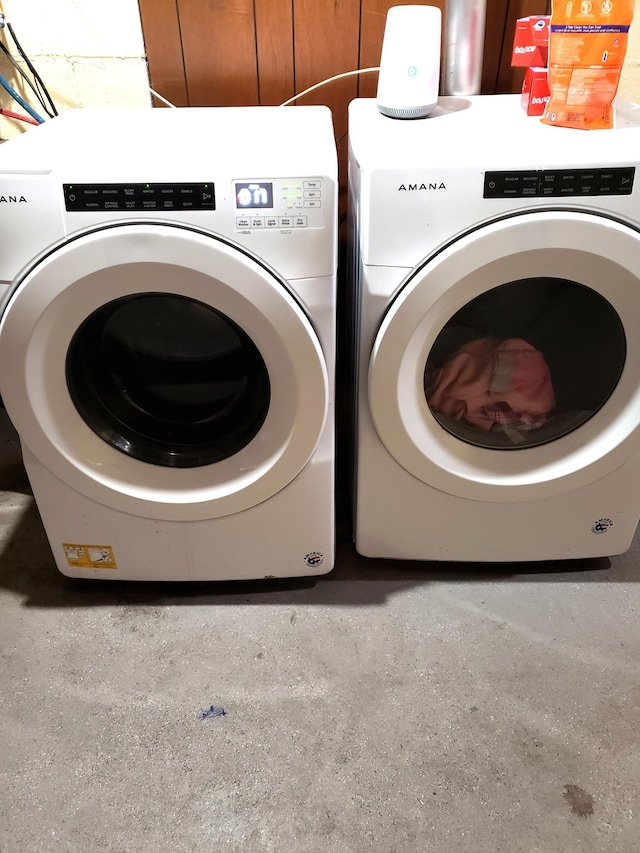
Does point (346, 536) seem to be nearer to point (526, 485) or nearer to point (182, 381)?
point (526, 485)

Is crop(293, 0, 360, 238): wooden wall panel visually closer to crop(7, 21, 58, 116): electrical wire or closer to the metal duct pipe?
the metal duct pipe

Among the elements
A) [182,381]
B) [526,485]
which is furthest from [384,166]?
[526,485]

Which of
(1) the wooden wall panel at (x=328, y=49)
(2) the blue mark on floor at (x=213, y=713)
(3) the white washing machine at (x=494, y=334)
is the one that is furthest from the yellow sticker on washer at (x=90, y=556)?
(1) the wooden wall panel at (x=328, y=49)

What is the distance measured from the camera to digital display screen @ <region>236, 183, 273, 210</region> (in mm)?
932

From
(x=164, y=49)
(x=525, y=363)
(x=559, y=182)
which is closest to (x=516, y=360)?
(x=525, y=363)

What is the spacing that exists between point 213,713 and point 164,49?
143 cm

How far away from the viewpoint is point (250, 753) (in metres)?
1.04

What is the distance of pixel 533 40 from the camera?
3.90 feet

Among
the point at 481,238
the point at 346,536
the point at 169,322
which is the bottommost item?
the point at 346,536

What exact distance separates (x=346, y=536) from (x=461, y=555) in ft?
0.91

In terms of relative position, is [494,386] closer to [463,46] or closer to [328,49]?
[463,46]

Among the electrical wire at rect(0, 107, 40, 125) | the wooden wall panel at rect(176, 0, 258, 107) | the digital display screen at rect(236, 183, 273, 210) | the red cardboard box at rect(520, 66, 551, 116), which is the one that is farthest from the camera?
the electrical wire at rect(0, 107, 40, 125)

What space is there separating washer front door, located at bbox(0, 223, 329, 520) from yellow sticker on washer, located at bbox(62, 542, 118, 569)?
0.47 ft

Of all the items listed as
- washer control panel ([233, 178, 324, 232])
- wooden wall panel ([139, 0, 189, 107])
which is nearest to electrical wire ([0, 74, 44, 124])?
wooden wall panel ([139, 0, 189, 107])
